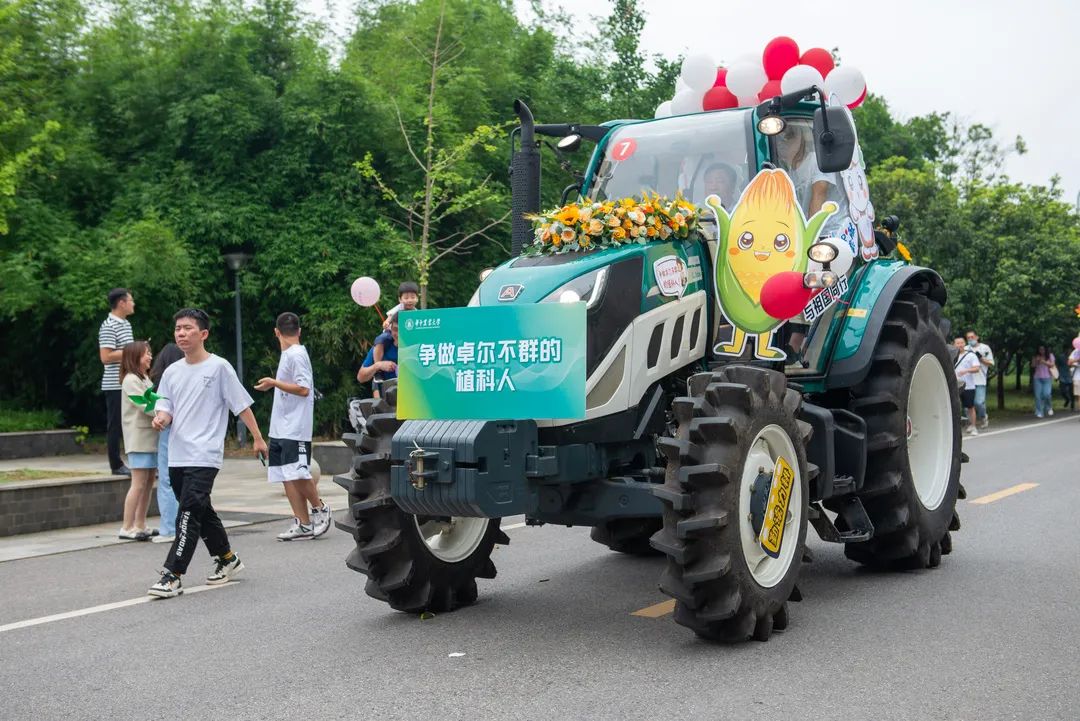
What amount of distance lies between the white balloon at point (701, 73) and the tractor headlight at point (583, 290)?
2.76 m

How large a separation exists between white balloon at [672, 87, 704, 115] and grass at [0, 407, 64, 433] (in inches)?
567

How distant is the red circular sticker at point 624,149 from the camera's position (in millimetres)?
7867

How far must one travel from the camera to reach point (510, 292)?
22.2 ft

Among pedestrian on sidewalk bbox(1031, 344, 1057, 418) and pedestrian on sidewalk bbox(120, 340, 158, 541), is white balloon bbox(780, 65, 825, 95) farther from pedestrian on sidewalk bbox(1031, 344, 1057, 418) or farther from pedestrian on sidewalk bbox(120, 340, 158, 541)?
pedestrian on sidewalk bbox(1031, 344, 1057, 418)

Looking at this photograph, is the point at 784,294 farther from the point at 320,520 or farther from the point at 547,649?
the point at 320,520

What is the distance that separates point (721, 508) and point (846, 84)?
3926 millimetres

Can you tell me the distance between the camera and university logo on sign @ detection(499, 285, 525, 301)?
6723mm

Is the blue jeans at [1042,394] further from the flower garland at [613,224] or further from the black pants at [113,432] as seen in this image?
the flower garland at [613,224]

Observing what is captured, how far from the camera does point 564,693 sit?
5.33 meters

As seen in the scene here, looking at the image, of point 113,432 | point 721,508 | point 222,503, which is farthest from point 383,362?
point 721,508

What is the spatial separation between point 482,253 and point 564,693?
1907 centimetres

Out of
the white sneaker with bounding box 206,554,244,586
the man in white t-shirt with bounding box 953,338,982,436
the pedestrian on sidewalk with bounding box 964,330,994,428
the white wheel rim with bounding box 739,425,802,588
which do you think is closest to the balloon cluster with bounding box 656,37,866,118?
the white wheel rim with bounding box 739,425,802,588

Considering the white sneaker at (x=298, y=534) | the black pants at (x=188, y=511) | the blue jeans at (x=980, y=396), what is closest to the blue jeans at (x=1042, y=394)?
the blue jeans at (x=980, y=396)

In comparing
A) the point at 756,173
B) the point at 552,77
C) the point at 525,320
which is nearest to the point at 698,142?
the point at 756,173
